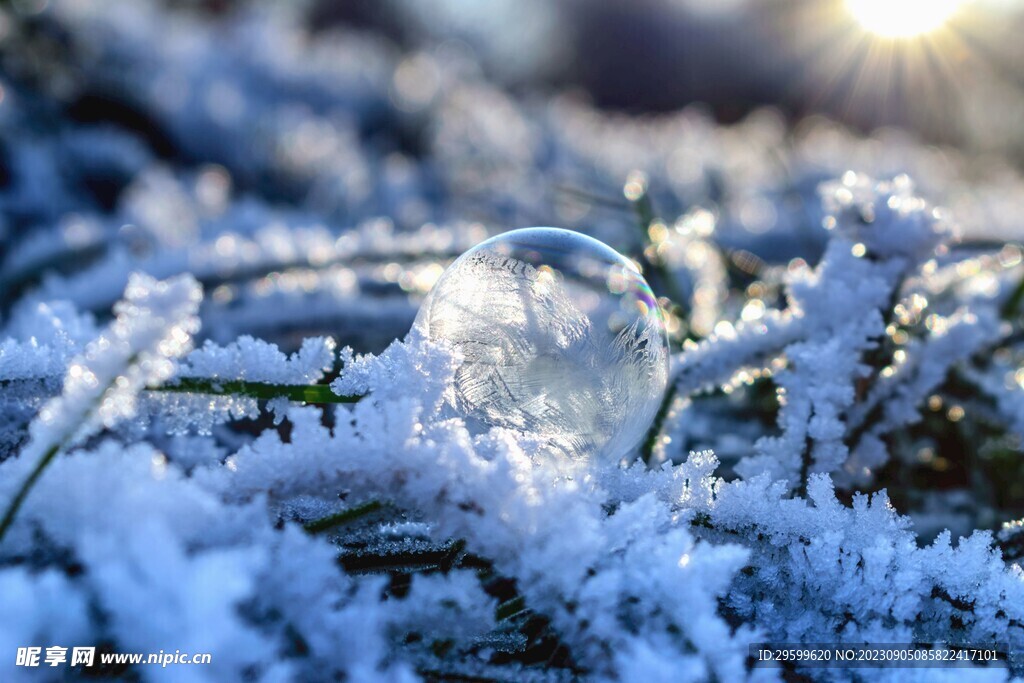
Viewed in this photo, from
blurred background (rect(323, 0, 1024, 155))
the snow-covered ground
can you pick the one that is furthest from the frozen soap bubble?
blurred background (rect(323, 0, 1024, 155))

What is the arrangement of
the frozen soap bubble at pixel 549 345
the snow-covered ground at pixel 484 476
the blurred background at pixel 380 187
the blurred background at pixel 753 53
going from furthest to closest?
the blurred background at pixel 753 53 < the blurred background at pixel 380 187 < the frozen soap bubble at pixel 549 345 < the snow-covered ground at pixel 484 476

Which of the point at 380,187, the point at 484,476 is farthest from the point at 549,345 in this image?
the point at 380,187

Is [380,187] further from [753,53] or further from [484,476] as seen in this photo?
[753,53]

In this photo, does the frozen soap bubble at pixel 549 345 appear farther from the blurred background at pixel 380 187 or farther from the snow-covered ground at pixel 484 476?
the blurred background at pixel 380 187

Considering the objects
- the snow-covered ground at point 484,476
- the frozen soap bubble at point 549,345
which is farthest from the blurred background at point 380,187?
the frozen soap bubble at point 549,345

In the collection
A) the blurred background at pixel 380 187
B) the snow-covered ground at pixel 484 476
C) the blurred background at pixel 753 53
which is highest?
the blurred background at pixel 753 53

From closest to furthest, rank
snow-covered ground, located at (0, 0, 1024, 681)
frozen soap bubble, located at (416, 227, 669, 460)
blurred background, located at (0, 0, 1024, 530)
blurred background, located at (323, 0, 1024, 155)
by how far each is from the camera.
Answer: snow-covered ground, located at (0, 0, 1024, 681)
frozen soap bubble, located at (416, 227, 669, 460)
blurred background, located at (0, 0, 1024, 530)
blurred background, located at (323, 0, 1024, 155)

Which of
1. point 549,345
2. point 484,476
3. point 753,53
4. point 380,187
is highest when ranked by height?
point 753,53

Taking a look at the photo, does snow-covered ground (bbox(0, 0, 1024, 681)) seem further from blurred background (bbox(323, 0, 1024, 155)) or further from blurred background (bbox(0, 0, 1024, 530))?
blurred background (bbox(323, 0, 1024, 155))
